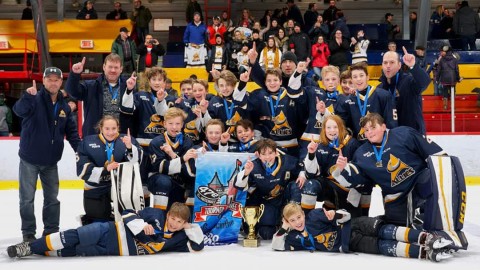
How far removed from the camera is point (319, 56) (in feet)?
47.4

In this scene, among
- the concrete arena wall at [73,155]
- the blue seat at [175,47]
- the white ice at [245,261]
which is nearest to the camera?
the white ice at [245,261]

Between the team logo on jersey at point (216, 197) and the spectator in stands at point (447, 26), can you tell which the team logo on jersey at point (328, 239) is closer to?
the team logo on jersey at point (216, 197)

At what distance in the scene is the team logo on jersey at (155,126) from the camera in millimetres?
7008

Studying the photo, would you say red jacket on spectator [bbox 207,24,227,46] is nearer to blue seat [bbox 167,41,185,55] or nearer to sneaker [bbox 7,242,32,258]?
blue seat [bbox 167,41,185,55]

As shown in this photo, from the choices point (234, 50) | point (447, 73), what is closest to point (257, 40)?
point (234, 50)

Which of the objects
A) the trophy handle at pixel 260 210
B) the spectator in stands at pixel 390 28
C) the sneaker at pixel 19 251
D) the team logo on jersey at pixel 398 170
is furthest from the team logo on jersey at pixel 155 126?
the spectator in stands at pixel 390 28

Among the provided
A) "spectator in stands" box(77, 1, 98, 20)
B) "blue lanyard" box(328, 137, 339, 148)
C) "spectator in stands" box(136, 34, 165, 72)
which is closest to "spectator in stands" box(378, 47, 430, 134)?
"blue lanyard" box(328, 137, 339, 148)

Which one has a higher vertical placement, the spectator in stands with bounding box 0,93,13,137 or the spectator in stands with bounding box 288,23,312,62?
the spectator in stands with bounding box 288,23,312,62

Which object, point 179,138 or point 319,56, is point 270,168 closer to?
point 179,138

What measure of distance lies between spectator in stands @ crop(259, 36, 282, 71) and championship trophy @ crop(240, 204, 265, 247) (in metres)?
7.39

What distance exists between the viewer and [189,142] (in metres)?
6.69

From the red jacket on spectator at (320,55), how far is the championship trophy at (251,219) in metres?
8.37

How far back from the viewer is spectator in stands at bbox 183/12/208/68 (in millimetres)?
15117

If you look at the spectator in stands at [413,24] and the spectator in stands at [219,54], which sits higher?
the spectator in stands at [413,24]
